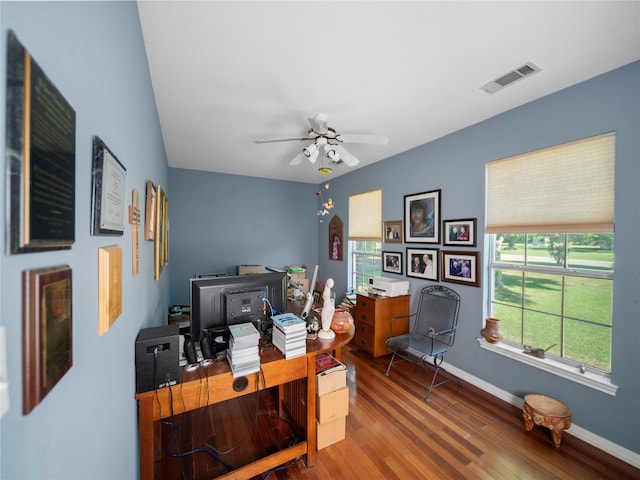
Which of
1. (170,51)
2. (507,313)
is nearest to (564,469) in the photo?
(507,313)

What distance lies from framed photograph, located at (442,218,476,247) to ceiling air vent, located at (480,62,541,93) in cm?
124

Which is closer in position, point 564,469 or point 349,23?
point 349,23

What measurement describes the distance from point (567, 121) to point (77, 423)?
3297 millimetres

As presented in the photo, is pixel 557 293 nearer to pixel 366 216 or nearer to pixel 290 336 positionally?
pixel 290 336

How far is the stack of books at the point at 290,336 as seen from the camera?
5.31ft

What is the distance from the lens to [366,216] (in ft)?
14.0

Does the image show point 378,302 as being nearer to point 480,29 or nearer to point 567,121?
point 567,121

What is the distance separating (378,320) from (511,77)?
2.75 metres

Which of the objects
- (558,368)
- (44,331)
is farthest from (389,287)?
(44,331)

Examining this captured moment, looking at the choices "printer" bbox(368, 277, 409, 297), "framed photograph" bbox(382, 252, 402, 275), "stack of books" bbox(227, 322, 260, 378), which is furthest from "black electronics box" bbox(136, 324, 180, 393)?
"framed photograph" bbox(382, 252, 402, 275)

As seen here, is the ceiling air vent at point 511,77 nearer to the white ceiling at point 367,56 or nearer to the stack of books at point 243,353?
the white ceiling at point 367,56

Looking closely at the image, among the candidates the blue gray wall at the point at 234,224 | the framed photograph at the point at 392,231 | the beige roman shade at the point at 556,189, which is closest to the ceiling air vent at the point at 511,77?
the beige roman shade at the point at 556,189

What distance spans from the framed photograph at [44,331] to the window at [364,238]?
3747 millimetres

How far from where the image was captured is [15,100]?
361 millimetres
